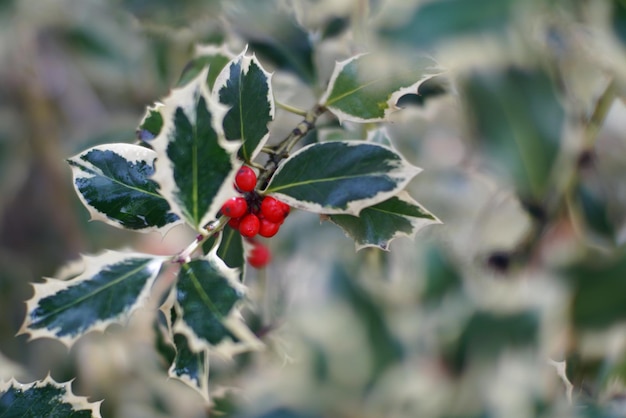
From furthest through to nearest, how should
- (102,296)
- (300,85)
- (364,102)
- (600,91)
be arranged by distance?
(600,91)
(300,85)
(364,102)
(102,296)

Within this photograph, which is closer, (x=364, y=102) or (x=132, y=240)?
(x=364, y=102)

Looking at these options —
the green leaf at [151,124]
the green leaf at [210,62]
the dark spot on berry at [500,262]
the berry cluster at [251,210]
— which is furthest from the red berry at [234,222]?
the dark spot on berry at [500,262]

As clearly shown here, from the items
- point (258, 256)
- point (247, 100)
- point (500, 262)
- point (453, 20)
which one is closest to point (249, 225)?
point (247, 100)

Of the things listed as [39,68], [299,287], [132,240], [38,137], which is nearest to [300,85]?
[299,287]

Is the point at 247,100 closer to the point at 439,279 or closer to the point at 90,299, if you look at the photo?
the point at 90,299

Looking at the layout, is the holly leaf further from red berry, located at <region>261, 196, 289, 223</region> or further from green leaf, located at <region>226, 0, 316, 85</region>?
green leaf, located at <region>226, 0, 316, 85</region>

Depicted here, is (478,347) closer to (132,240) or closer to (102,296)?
(102,296)

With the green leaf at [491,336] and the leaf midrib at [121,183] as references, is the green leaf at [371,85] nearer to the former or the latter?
the leaf midrib at [121,183]
